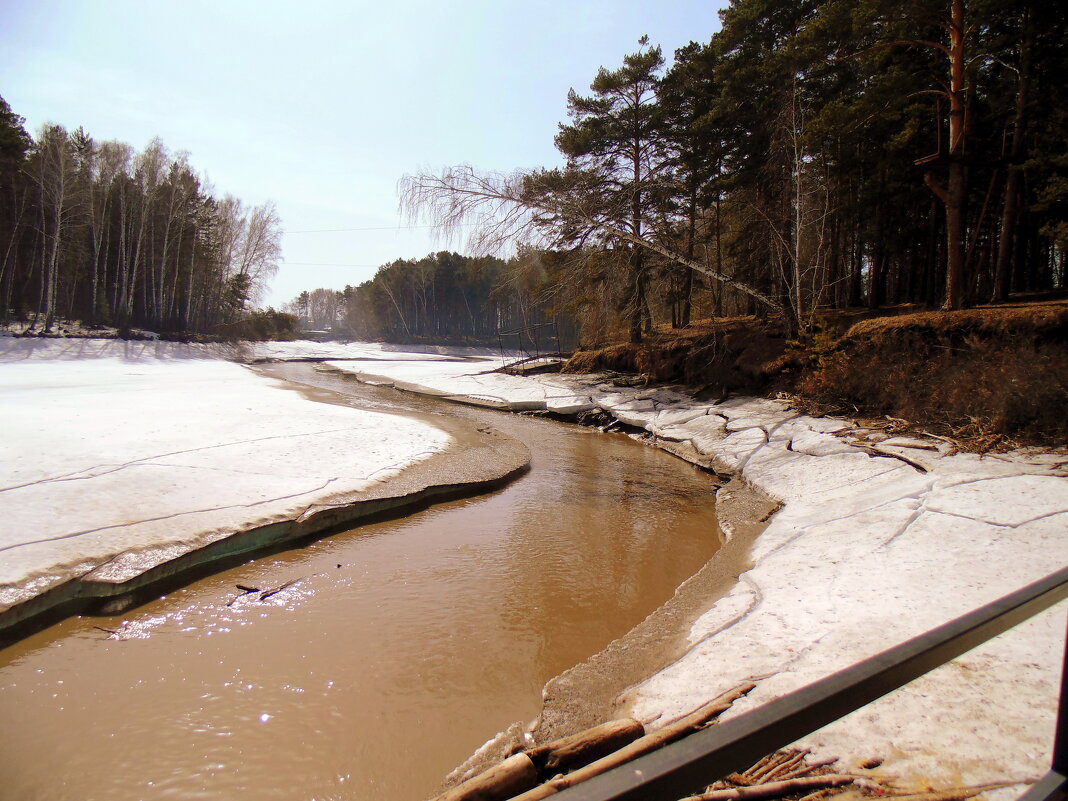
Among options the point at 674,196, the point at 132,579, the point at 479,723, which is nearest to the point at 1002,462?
the point at 479,723

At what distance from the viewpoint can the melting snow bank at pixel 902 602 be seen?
2.05m

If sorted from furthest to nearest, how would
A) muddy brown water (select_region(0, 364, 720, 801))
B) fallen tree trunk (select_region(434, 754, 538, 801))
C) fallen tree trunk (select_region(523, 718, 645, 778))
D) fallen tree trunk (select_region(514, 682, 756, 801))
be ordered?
1. muddy brown water (select_region(0, 364, 720, 801))
2. fallen tree trunk (select_region(523, 718, 645, 778))
3. fallen tree trunk (select_region(434, 754, 538, 801))
4. fallen tree trunk (select_region(514, 682, 756, 801))

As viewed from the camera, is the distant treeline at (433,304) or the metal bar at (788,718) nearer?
the metal bar at (788,718)

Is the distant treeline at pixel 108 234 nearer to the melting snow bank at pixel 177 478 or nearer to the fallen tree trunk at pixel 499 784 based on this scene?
the melting snow bank at pixel 177 478

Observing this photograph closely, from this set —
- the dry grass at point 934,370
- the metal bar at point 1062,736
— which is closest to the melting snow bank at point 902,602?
the dry grass at point 934,370

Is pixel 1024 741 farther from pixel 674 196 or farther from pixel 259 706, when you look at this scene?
pixel 674 196

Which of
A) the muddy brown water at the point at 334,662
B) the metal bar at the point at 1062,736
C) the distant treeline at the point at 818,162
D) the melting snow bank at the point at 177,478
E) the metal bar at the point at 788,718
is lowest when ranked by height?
the muddy brown water at the point at 334,662

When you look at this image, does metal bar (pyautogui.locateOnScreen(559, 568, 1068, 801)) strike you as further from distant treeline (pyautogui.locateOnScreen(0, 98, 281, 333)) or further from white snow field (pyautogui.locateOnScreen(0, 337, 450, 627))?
distant treeline (pyautogui.locateOnScreen(0, 98, 281, 333))

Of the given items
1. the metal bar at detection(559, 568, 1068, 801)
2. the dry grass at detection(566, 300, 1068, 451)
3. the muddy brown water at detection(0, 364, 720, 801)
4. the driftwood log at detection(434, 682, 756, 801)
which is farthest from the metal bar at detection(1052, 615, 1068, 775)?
the dry grass at detection(566, 300, 1068, 451)

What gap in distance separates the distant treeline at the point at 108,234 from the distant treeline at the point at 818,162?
2499 cm

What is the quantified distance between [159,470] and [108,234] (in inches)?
1333

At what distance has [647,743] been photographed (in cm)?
184

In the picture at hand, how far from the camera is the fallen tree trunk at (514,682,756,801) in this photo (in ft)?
5.05

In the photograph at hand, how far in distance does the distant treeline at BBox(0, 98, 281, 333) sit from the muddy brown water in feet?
97.7
